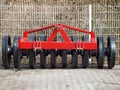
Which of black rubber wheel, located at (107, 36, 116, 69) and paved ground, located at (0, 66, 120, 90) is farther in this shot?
black rubber wheel, located at (107, 36, 116, 69)

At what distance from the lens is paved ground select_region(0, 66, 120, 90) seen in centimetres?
927

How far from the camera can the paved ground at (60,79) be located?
9.27 metres

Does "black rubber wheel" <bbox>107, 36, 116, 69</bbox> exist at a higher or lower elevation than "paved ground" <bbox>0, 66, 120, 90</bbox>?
higher

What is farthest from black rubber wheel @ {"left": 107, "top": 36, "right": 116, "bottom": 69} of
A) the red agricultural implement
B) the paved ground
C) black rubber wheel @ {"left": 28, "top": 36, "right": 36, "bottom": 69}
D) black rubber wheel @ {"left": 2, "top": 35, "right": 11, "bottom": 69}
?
black rubber wheel @ {"left": 2, "top": 35, "right": 11, "bottom": 69}

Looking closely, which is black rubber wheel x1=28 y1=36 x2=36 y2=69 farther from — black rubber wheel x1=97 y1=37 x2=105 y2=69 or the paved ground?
black rubber wheel x1=97 y1=37 x2=105 y2=69

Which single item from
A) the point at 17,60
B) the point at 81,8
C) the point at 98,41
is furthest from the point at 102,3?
the point at 17,60

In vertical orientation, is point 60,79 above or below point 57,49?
below

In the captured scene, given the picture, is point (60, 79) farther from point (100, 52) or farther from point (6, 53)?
point (6, 53)

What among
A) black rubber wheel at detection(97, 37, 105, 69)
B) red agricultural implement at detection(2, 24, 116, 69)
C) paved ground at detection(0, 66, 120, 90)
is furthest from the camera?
black rubber wheel at detection(97, 37, 105, 69)

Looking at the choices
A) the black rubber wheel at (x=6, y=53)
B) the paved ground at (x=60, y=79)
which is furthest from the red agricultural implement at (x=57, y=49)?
the paved ground at (x=60, y=79)

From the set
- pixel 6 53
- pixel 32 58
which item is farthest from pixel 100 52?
A: pixel 6 53

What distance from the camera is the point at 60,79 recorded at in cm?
1034

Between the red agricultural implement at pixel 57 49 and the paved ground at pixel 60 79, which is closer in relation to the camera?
the paved ground at pixel 60 79

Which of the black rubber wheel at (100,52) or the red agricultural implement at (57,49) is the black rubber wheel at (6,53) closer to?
the red agricultural implement at (57,49)
